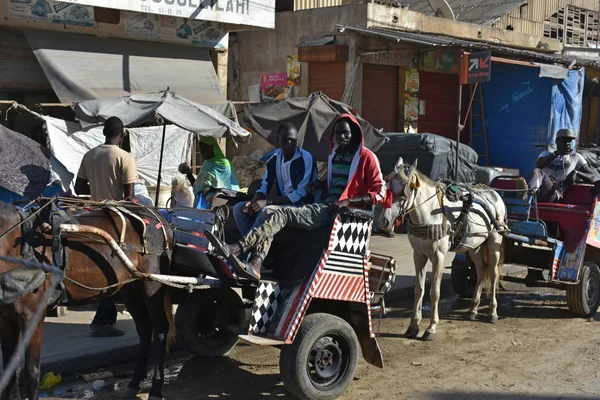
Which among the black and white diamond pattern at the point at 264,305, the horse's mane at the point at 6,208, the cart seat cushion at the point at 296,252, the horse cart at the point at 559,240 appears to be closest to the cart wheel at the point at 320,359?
the black and white diamond pattern at the point at 264,305

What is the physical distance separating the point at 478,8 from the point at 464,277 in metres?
15.4

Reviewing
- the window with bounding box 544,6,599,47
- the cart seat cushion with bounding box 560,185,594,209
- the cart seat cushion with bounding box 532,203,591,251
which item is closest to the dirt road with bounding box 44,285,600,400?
the cart seat cushion with bounding box 532,203,591,251

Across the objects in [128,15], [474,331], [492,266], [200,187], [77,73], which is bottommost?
[474,331]

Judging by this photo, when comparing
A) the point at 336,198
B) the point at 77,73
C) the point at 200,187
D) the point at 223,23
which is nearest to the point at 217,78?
the point at 223,23

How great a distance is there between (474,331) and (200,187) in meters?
3.65

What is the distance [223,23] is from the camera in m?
13.6

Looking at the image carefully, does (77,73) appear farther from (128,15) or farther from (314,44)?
(314,44)

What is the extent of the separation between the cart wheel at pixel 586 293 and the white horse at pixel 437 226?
3.02 feet

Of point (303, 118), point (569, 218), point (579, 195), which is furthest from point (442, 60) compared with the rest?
point (569, 218)

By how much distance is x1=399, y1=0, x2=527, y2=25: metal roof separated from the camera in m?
21.6

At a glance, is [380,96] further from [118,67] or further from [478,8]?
[478,8]

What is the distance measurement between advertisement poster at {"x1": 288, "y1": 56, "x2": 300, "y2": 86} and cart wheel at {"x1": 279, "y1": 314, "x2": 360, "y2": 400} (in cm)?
1191

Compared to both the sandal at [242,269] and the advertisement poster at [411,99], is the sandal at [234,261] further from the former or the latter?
the advertisement poster at [411,99]

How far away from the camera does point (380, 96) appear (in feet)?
55.2
